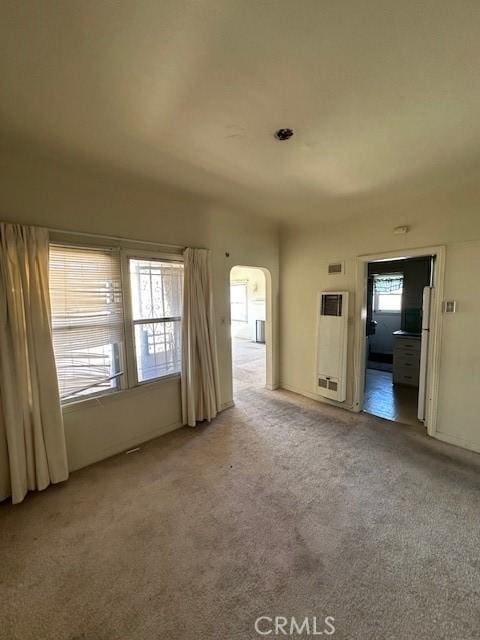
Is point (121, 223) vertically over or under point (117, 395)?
over

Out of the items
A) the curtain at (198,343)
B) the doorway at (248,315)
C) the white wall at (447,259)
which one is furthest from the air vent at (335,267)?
the doorway at (248,315)

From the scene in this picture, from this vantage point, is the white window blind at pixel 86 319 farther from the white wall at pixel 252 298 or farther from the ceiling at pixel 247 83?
the white wall at pixel 252 298

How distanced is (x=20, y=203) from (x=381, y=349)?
6.77 meters

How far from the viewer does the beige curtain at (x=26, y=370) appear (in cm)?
199

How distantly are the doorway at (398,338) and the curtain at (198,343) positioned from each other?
2129 millimetres

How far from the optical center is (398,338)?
4.51 metres

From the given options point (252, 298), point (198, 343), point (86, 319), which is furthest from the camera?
point (252, 298)

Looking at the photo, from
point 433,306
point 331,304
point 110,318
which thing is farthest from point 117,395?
point 433,306

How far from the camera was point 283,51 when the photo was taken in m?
1.20

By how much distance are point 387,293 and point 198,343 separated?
201 inches

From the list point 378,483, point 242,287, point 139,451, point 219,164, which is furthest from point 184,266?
point 242,287

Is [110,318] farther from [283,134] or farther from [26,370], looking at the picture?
[283,134]

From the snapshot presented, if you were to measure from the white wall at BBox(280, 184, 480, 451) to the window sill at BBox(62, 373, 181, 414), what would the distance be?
217 cm

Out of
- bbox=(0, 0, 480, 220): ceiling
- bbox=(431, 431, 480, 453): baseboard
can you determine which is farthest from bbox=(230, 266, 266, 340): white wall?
bbox=(0, 0, 480, 220): ceiling
